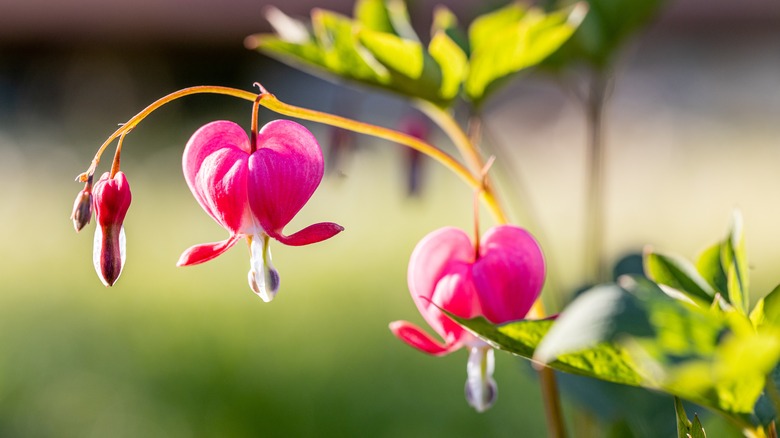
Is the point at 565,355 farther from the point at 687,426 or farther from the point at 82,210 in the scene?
the point at 82,210

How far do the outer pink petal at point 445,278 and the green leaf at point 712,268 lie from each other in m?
0.19

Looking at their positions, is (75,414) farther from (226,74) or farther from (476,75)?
(226,74)

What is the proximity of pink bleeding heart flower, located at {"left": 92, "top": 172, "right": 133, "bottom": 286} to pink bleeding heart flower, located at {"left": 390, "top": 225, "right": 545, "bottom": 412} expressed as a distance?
0.24 meters

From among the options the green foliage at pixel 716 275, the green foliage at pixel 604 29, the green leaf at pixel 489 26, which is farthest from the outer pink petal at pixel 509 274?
the green foliage at pixel 604 29

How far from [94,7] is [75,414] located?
5.31 metres

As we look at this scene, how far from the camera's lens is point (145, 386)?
2.78m

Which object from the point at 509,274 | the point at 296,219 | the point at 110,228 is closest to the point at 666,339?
the point at 509,274

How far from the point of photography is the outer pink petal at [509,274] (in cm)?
81

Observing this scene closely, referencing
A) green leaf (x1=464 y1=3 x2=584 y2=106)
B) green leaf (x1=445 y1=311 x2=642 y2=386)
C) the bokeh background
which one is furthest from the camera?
the bokeh background

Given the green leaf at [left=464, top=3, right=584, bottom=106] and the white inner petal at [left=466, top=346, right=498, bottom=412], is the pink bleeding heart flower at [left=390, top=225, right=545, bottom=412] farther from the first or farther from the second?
the green leaf at [left=464, top=3, right=584, bottom=106]

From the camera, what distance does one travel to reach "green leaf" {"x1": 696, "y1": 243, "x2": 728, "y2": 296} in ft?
2.30

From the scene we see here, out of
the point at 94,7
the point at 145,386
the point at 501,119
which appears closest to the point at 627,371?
the point at 145,386

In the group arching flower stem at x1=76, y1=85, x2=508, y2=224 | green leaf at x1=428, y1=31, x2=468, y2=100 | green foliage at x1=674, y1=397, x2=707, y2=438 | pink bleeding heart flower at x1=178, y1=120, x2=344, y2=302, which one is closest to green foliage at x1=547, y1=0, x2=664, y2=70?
green leaf at x1=428, y1=31, x2=468, y2=100

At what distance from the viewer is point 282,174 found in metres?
0.77
